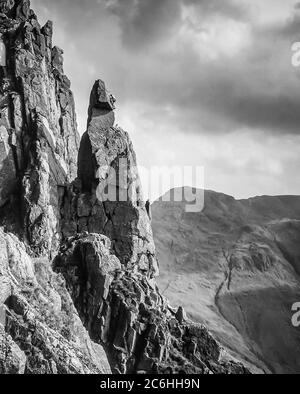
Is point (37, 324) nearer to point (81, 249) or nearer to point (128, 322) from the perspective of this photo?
point (128, 322)

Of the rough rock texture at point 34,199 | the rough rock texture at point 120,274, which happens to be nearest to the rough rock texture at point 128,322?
the rough rock texture at point 120,274

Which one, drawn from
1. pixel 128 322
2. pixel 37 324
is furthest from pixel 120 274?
pixel 37 324

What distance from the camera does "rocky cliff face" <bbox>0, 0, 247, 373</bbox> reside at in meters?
78.0

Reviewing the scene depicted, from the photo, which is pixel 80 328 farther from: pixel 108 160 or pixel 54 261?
pixel 108 160

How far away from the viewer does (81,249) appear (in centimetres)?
9469

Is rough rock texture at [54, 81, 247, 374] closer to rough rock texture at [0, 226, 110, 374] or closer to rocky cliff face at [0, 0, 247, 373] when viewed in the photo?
rocky cliff face at [0, 0, 247, 373]

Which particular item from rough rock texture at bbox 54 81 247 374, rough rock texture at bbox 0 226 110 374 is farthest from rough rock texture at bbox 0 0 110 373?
rough rock texture at bbox 54 81 247 374

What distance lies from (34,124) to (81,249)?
25.3 m

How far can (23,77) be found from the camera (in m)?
113

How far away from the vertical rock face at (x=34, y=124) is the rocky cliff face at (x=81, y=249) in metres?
0.22

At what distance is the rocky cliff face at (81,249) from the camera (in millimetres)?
78000

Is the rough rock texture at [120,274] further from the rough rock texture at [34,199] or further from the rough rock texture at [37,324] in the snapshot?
the rough rock texture at [37,324]

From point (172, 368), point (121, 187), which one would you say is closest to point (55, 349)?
point (172, 368)
